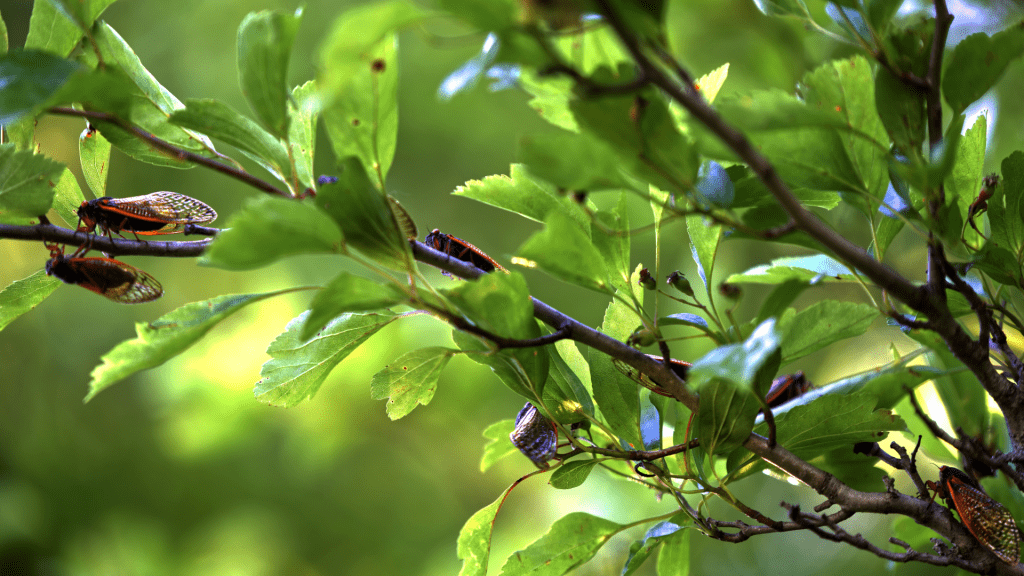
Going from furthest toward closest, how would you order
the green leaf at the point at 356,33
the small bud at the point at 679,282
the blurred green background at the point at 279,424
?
the blurred green background at the point at 279,424
the small bud at the point at 679,282
the green leaf at the point at 356,33

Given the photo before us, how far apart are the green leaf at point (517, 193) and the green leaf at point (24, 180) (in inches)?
5.9

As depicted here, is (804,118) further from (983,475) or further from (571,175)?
(983,475)

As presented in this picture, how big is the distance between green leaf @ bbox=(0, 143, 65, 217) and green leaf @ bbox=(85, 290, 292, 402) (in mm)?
80

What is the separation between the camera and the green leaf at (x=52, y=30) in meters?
0.24

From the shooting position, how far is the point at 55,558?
1104 millimetres

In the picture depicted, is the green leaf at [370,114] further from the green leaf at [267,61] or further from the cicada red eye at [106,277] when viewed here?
the cicada red eye at [106,277]

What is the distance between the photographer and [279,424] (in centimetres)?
104

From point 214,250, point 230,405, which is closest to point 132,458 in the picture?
point 230,405

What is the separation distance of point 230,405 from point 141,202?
2.33 feet

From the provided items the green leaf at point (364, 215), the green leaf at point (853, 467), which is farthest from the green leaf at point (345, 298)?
the green leaf at point (853, 467)

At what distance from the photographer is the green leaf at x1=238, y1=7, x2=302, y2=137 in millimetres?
199

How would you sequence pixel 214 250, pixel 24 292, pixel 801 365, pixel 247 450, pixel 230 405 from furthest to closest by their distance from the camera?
pixel 801 365
pixel 247 450
pixel 230 405
pixel 24 292
pixel 214 250

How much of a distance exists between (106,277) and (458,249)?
0.15 m

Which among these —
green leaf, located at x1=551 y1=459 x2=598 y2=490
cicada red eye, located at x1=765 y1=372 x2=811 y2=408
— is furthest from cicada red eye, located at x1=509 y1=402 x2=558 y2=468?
cicada red eye, located at x1=765 y1=372 x2=811 y2=408
